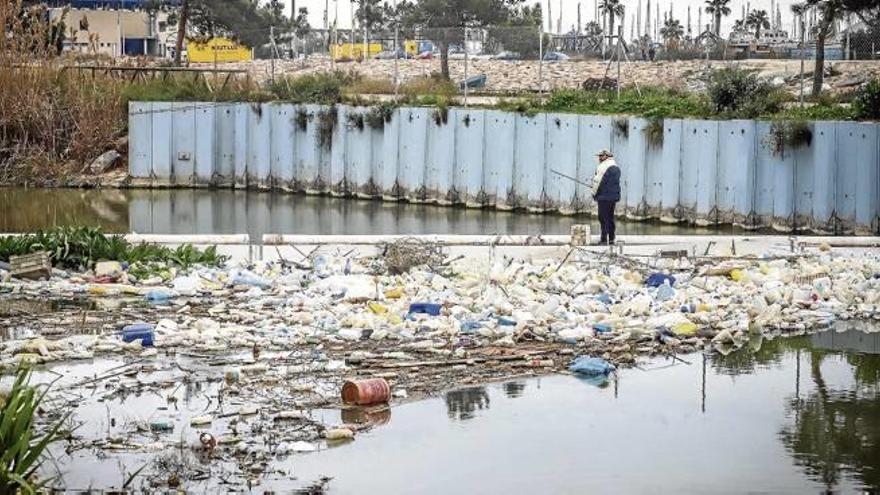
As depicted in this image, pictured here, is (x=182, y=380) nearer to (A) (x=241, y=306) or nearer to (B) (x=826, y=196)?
(A) (x=241, y=306)

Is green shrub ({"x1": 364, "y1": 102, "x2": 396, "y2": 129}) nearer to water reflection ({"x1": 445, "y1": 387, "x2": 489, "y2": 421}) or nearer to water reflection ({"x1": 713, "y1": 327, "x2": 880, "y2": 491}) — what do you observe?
water reflection ({"x1": 713, "y1": 327, "x2": 880, "y2": 491})

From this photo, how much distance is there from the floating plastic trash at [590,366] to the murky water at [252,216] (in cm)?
1587

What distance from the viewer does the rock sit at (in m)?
42.6

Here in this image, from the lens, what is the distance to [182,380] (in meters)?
15.3

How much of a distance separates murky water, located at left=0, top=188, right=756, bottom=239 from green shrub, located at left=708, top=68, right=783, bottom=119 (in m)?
2.80

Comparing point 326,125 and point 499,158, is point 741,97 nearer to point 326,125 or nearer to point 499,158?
point 499,158

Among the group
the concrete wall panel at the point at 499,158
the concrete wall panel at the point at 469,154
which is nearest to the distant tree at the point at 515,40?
the concrete wall panel at the point at 469,154

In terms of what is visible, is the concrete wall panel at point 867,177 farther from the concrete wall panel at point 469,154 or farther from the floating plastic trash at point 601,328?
the floating plastic trash at point 601,328

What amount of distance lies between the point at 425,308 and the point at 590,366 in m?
2.82

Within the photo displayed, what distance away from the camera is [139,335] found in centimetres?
1689

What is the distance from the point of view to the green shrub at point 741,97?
33.4 metres

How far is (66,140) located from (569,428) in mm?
31039

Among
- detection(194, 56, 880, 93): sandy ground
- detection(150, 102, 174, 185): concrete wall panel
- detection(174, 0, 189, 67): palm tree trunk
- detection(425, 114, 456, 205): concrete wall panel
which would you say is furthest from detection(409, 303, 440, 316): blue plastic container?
detection(174, 0, 189, 67): palm tree trunk

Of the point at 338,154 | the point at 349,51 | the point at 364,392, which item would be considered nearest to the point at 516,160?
the point at 338,154
